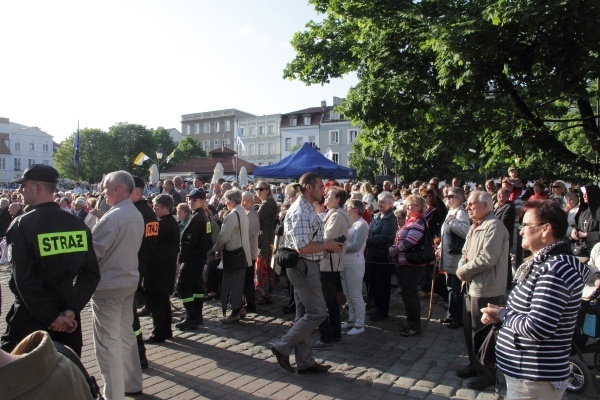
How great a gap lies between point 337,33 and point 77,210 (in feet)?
31.6

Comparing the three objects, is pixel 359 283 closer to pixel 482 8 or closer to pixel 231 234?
pixel 231 234

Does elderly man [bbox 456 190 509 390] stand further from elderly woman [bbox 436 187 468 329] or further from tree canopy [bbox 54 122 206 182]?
tree canopy [bbox 54 122 206 182]

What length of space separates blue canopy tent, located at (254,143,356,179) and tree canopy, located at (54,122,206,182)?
56.6 metres

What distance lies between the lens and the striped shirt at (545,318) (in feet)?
8.26

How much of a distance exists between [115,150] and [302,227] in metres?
72.5

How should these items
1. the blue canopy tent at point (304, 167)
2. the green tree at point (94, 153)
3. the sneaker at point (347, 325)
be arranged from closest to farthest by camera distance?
the sneaker at point (347, 325) < the blue canopy tent at point (304, 167) < the green tree at point (94, 153)

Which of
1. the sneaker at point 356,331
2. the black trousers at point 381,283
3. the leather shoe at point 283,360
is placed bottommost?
the sneaker at point 356,331

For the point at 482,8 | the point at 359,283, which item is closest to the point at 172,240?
the point at 359,283

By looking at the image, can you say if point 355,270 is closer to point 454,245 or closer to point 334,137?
point 454,245

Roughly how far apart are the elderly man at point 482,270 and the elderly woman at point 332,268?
1552 mm

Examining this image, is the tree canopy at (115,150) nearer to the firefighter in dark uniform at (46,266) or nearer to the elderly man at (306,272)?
the elderly man at (306,272)

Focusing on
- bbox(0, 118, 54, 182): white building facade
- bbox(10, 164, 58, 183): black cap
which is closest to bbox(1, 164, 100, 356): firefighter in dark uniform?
bbox(10, 164, 58, 183): black cap

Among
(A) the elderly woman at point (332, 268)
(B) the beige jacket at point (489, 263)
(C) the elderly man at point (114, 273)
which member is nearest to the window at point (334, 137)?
(A) the elderly woman at point (332, 268)

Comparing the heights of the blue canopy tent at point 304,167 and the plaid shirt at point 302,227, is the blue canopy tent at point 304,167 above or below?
above
